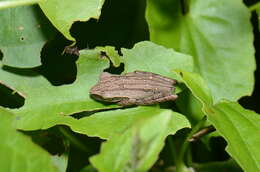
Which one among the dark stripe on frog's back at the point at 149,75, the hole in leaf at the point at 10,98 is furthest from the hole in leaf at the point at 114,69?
the hole in leaf at the point at 10,98

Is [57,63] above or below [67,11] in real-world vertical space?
below

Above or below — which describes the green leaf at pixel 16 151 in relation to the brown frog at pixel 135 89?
above

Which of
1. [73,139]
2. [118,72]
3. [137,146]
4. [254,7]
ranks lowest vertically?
[73,139]

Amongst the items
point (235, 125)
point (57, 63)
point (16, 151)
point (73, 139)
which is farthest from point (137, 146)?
point (57, 63)

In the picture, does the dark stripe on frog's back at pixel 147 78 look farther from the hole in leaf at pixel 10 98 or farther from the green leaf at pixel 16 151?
the green leaf at pixel 16 151

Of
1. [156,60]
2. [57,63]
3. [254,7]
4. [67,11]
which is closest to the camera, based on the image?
[67,11]

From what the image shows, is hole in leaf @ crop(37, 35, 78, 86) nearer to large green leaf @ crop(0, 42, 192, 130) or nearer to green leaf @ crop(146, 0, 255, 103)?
large green leaf @ crop(0, 42, 192, 130)

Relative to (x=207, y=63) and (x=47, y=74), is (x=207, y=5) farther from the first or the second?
(x=47, y=74)

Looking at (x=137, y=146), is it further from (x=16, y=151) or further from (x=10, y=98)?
(x=10, y=98)

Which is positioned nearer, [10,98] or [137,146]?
[137,146]
